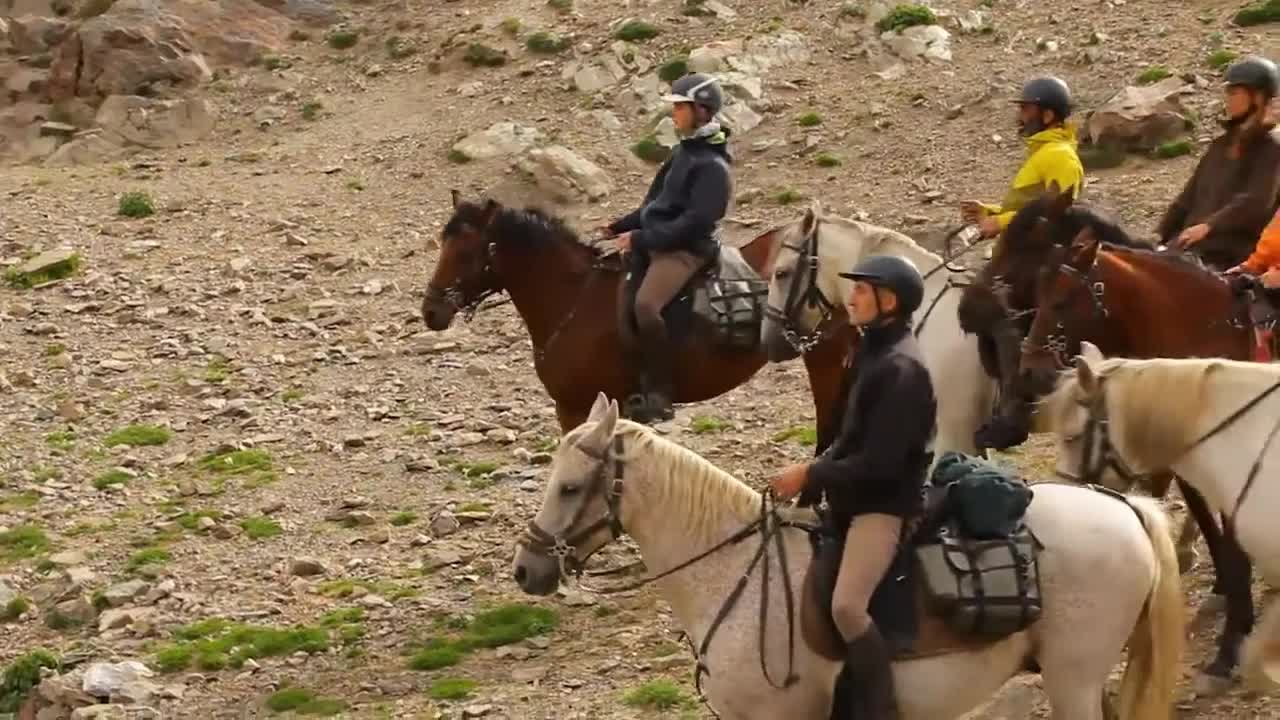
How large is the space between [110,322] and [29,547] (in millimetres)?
6136

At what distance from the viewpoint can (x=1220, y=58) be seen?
2212 cm

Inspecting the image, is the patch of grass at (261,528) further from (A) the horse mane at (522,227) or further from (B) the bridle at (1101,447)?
(B) the bridle at (1101,447)

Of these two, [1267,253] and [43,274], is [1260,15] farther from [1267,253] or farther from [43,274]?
[43,274]

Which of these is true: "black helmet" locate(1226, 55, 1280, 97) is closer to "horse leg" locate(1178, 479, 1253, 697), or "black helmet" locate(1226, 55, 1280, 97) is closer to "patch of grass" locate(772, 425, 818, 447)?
"horse leg" locate(1178, 479, 1253, 697)

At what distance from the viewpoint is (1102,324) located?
10367 mm

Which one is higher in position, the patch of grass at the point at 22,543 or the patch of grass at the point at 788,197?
the patch of grass at the point at 788,197

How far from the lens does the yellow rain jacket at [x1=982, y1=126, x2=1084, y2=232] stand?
36.5 feet

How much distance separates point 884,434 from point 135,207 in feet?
59.0

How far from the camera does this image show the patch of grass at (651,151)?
2289cm

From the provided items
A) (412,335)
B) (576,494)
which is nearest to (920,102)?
(412,335)

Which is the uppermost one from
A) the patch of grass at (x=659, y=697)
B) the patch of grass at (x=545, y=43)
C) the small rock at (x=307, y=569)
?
the patch of grass at (x=545, y=43)

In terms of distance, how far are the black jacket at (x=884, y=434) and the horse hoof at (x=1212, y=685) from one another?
290 cm

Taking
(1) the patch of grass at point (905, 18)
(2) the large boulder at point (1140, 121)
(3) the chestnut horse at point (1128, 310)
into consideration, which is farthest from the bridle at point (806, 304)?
(1) the patch of grass at point (905, 18)

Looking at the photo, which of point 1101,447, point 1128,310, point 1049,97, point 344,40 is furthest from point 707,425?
point 344,40
